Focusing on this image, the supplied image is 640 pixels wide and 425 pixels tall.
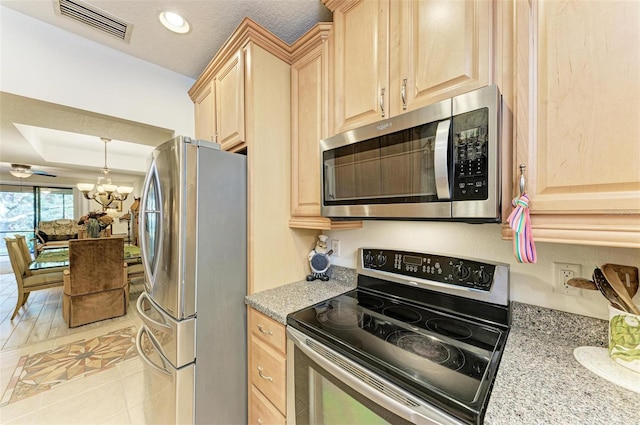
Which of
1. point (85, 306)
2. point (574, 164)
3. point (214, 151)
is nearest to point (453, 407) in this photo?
point (574, 164)

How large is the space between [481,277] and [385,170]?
0.61m

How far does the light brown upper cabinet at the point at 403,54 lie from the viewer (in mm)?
826

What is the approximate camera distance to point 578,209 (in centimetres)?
65

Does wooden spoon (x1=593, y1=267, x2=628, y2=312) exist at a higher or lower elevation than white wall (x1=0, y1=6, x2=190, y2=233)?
lower

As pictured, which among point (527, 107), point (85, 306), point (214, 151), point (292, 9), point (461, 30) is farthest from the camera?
point (85, 306)

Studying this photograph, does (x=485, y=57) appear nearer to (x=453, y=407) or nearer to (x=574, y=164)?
(x=574, y=164)

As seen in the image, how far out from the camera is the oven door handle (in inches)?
24.6

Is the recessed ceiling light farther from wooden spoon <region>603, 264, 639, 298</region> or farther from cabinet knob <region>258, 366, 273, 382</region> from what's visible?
wooden spoon <region>603, 264, 639, 298</region>

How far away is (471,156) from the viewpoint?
0.78 m

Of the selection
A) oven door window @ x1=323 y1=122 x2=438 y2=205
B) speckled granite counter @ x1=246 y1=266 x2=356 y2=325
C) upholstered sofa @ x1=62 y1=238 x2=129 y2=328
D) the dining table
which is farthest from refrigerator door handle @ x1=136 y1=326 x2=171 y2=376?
the dining table

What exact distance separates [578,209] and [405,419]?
75 centimetres

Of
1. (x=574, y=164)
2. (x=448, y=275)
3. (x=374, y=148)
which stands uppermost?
(x=374, y=148)

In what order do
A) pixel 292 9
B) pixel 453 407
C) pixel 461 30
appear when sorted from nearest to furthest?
1. pixel 453 407
2. pixel 461 30
3. pixel 292 9

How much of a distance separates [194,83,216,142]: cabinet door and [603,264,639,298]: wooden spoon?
7.05 ft
